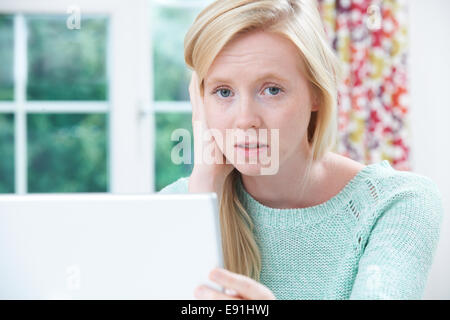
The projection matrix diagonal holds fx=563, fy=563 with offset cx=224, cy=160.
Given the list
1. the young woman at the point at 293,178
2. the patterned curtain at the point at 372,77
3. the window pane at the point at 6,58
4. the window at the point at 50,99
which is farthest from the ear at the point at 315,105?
the window pane at the point at 6,58

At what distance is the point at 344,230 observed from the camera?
3.39 feet

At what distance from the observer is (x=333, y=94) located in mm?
1018

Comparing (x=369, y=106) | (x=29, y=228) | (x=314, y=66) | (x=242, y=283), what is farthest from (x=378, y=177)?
(x=369, y=106)

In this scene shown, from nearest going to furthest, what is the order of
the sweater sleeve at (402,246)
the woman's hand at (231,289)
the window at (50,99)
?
the woman's hand at (231,289) → the sweater sleeve at (402,246) → the window at (50,99)

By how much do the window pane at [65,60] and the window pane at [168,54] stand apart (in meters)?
0.28

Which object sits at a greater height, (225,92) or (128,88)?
(128,88)

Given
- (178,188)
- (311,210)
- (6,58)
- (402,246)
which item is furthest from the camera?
(6,58)

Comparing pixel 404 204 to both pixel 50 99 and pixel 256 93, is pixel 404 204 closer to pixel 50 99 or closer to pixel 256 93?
pixel 256 93

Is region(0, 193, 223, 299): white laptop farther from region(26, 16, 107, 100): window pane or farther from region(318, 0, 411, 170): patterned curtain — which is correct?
region(26, 16, 107, 100): window pane

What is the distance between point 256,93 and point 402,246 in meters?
0.33

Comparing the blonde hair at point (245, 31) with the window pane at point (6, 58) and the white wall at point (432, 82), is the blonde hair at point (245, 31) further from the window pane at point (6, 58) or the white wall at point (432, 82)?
the window pane at point (6, 58)

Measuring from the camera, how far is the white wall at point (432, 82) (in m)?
2.87

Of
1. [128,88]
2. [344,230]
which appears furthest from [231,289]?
[128,88]

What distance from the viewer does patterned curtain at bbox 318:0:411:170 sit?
2.81m
